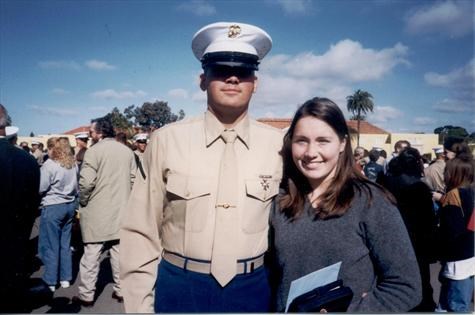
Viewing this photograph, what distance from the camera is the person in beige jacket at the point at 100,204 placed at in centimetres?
426

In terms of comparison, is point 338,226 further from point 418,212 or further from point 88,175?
point 88,175

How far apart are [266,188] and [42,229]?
3821 millimetres

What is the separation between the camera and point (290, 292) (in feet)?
5.67

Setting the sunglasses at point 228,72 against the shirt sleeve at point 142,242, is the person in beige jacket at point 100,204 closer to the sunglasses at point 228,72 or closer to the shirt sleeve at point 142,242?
the shirt sleeve at point 142,242

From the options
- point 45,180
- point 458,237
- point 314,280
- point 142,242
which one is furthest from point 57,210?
point 458,237

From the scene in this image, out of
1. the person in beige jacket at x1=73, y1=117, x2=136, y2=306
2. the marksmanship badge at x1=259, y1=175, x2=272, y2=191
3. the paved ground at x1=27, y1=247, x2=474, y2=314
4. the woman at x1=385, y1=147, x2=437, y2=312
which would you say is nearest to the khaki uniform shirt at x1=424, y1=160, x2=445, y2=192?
the paved ground at x1=27, y1=247, x2=474, y2=314

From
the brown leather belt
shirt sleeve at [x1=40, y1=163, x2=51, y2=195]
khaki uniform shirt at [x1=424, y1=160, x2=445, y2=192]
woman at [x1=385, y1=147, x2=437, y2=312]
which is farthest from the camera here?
khaki uniform shirt at [x1=424, y1=160, x2=445, y2=192]

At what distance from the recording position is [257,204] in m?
1.92

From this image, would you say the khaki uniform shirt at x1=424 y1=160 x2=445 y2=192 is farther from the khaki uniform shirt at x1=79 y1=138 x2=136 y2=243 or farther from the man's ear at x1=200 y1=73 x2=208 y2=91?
the man's ear at x1=200 y1=73 x2=208 y2=91

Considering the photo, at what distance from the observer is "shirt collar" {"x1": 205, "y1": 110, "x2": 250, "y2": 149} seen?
6.44 ft

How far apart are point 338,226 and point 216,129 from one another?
2.53 ft

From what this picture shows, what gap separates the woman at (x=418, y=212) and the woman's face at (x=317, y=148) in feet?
7.18

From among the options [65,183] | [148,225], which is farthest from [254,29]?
[65,183]

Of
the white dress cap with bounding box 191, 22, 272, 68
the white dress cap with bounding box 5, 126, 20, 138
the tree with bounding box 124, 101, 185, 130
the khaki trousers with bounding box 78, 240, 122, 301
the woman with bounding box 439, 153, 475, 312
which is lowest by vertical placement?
the khaki trousers with bounding box 78, 240, 122, 301
